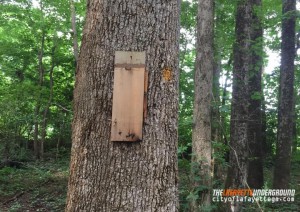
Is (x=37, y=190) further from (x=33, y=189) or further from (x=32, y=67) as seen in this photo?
(x=32, y=67)

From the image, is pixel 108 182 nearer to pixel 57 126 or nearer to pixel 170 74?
pixel 170 74

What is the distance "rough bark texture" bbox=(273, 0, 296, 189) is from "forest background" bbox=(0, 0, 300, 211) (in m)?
0.43

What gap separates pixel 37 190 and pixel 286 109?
7172mm

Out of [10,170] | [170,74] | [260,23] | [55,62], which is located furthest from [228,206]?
[55,62]

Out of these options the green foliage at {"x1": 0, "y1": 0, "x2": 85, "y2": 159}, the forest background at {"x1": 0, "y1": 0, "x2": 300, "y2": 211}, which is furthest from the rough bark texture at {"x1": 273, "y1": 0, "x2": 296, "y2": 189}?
the green foliage at {"x1": 0, "y1": 0, "x2": 85, "y2": 159}

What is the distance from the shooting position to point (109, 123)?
182 cm

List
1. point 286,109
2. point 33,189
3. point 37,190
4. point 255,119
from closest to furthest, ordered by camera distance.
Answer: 1. point 286,109
2. point 37,190
3. point 33,189
4. point 255,119

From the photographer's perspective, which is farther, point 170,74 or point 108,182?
point 170,74

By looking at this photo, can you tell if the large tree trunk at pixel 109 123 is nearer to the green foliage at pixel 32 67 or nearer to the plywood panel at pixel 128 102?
the plywood panel at pixel 128 102

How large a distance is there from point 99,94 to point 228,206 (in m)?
4.58

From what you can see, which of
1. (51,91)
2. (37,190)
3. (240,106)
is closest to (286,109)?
(240,106)

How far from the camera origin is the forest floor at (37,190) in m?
7.17

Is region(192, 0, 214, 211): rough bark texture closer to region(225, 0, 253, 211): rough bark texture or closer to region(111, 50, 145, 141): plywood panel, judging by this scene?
region(225, 0, 253, 211): rough bark texture

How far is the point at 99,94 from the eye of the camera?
6.08 ft
